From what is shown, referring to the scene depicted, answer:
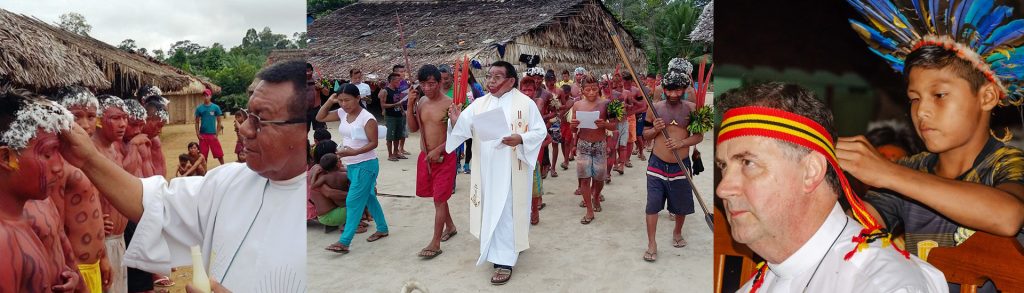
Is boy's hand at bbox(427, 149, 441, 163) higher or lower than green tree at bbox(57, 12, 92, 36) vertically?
lower

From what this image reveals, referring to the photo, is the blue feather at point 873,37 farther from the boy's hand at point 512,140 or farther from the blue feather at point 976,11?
the boy's hand at point 512,140

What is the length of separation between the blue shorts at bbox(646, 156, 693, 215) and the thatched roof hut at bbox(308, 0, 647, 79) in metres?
3.86

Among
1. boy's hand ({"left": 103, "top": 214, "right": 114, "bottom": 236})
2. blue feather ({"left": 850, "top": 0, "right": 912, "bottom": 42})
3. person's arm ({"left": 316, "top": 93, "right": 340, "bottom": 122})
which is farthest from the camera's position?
person's arm ({"left": 316, "top": 93, "right": 340, "bottom": 122})

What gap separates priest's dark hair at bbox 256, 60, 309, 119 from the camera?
1786 mm

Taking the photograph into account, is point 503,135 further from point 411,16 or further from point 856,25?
point 411,16

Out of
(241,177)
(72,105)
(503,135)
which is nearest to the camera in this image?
(72,105)

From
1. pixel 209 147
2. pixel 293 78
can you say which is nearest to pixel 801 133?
pixel 293 78

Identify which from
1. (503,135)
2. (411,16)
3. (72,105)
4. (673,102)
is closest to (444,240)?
(503,135)

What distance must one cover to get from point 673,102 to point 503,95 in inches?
42.8

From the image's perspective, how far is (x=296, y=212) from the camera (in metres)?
1.98

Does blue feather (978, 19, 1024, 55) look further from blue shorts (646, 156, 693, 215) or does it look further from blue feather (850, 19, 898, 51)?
blue shorts (646, 156, 693, 215)

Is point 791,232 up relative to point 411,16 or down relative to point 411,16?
down

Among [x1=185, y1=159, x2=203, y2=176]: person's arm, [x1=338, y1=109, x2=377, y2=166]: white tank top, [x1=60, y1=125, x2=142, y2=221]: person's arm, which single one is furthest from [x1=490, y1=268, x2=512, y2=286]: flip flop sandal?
[x1=60, y1=125, x2=142, y2=221]: person's arm

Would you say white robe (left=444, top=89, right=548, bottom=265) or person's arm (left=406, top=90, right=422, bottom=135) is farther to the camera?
person's arm (left=406, top=90, right=422, bottom=135)
